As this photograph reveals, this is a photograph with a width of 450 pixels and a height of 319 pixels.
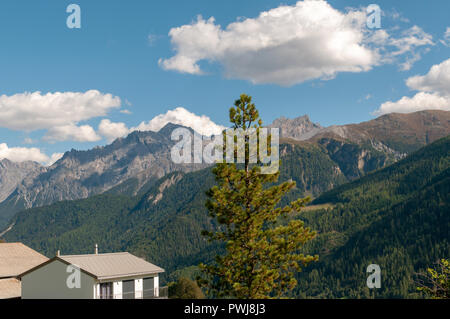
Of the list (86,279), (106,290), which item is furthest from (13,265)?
(106,290)

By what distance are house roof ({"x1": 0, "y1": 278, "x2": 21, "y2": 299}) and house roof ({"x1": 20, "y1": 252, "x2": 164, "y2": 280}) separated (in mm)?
6022

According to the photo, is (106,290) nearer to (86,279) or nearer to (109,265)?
(86,279)

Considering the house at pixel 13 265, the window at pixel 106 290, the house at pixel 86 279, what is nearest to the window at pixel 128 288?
the house at pixel 86 279

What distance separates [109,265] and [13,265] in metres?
20.3

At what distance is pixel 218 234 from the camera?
4006 cm

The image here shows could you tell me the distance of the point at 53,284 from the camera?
52500 mm

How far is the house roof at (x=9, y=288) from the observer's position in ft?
192

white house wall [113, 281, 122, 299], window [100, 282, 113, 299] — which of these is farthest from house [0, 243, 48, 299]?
white house wall [113, 281, 122, 299]
